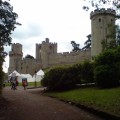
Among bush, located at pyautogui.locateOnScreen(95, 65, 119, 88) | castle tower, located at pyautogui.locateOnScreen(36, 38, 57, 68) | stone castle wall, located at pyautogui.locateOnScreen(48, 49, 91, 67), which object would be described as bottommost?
bush, located at pyautogui.locateOnScreen(95, 65, 119, 88)

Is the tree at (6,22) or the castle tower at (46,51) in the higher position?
the castle tower at (46,51)

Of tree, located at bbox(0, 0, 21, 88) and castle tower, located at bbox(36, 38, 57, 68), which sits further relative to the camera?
castle tower, located at bbox(36, 38, 57, 68)

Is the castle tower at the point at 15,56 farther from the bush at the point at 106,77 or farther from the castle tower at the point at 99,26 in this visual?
the bush at the point at 106,77

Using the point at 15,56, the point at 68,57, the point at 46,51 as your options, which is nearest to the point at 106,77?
the point at 68,57

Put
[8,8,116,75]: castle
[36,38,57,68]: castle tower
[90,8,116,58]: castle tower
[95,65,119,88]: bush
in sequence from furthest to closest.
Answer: [36,38,57,68]: castle tower < [8,8,116,75]: castle < [90,8,116,58]: castle tower < [95,65,119,88]: bush

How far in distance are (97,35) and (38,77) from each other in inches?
976

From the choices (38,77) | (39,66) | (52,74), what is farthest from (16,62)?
Answer: (52,74)

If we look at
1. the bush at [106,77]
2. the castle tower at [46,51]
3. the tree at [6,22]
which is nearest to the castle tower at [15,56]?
the castle tower at [46,51]

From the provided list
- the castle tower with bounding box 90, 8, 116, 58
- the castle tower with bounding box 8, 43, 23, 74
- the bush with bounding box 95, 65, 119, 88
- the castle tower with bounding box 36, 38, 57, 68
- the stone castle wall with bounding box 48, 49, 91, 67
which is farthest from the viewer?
the castle tower with bounding box 8, 43, 23, 74

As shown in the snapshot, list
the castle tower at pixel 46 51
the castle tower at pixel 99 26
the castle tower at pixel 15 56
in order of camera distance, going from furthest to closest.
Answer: the castle tower at pixel 15 56 < the castle tower at pixel 46 51 < the castle tower at pixel 99 26

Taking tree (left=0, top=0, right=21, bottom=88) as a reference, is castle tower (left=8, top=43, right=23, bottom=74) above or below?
above

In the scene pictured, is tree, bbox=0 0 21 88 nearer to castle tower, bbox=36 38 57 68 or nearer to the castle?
the castle

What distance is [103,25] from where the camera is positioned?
73.4 m

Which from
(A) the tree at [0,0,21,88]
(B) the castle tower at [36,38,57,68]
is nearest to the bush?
(A) the tree at [0,0,21,88]
